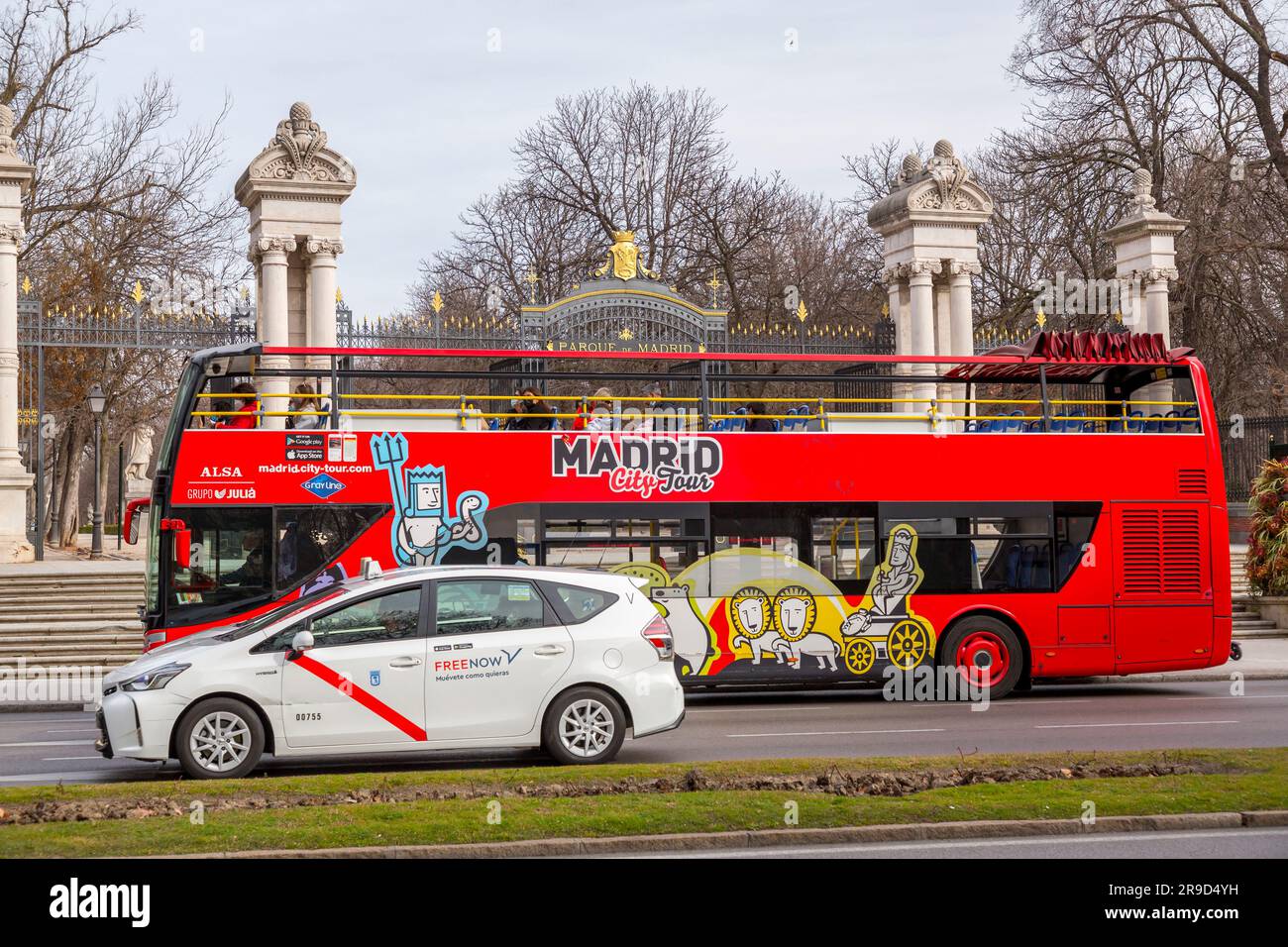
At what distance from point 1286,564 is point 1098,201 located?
16.1 metres

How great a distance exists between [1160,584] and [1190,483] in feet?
4.36

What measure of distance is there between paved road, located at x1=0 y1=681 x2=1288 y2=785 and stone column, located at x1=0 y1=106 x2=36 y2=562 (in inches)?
388

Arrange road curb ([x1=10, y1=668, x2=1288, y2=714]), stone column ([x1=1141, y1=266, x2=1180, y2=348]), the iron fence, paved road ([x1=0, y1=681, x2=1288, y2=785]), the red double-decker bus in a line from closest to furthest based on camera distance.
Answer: paved road ([x1=0, y1=681, x2=1288, y2=785]) → the red double-decker bus → road curb ([x1=10, y1=668, x2=1288, y2=714]) → stone column ([x1=1141, y1=266, x2=1180, y2=348]) → the iron fence

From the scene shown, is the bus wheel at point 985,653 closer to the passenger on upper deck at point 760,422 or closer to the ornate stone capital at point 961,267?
the passenger on upper deck at point 760,422

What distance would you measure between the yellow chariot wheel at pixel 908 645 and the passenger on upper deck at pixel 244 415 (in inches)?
296

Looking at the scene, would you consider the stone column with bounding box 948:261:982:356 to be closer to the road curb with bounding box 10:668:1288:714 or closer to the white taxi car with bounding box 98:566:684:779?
the road curb with bounding box 10:668:1288:714

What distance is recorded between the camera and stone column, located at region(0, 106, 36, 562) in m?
25.5

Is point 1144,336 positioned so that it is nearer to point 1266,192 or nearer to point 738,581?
point 738,581

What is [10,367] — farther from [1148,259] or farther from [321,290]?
[1148,259]

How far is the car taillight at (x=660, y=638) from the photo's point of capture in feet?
38.9

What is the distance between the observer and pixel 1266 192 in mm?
34188

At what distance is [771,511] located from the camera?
16.7 metres

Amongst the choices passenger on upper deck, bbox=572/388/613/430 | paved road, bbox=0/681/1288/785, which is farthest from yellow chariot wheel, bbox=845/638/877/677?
passenger on upper deck, bbox=572/388/613/430

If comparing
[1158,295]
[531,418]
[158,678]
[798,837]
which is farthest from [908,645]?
[1158,295]
